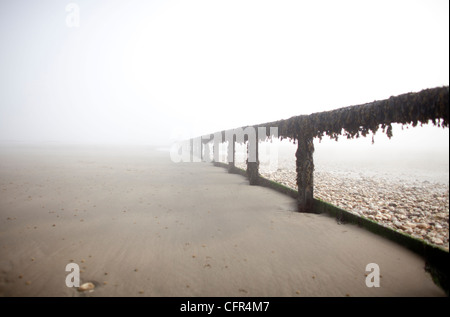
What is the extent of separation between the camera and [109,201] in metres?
8.32

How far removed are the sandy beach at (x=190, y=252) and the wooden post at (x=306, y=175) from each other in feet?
1.83

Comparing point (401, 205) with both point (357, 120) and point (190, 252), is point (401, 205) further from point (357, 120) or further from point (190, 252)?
point (190, 252)

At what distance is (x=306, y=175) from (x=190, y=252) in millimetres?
4852

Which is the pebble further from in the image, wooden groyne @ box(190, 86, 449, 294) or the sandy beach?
the sandy beach

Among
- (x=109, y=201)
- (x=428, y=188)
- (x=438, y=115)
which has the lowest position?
(x=428, y=188)

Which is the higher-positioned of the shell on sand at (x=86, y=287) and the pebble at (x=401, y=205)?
the shell on sand at (x=86, y=287)

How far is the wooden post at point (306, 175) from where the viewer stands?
25.0 feet

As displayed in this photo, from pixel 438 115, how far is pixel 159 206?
7878 mm

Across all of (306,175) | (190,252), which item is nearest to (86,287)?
(190,252)

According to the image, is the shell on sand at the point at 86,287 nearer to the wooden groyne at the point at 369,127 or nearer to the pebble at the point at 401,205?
the wooden groyne at the point at 369,127

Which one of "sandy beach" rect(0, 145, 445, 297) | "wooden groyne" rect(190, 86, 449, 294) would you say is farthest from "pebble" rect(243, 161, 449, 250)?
"sandy beach" rect(0, 145, 445, 297)

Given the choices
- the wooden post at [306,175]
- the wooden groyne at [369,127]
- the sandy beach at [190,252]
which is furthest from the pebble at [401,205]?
the sandy beach at [190,252]
